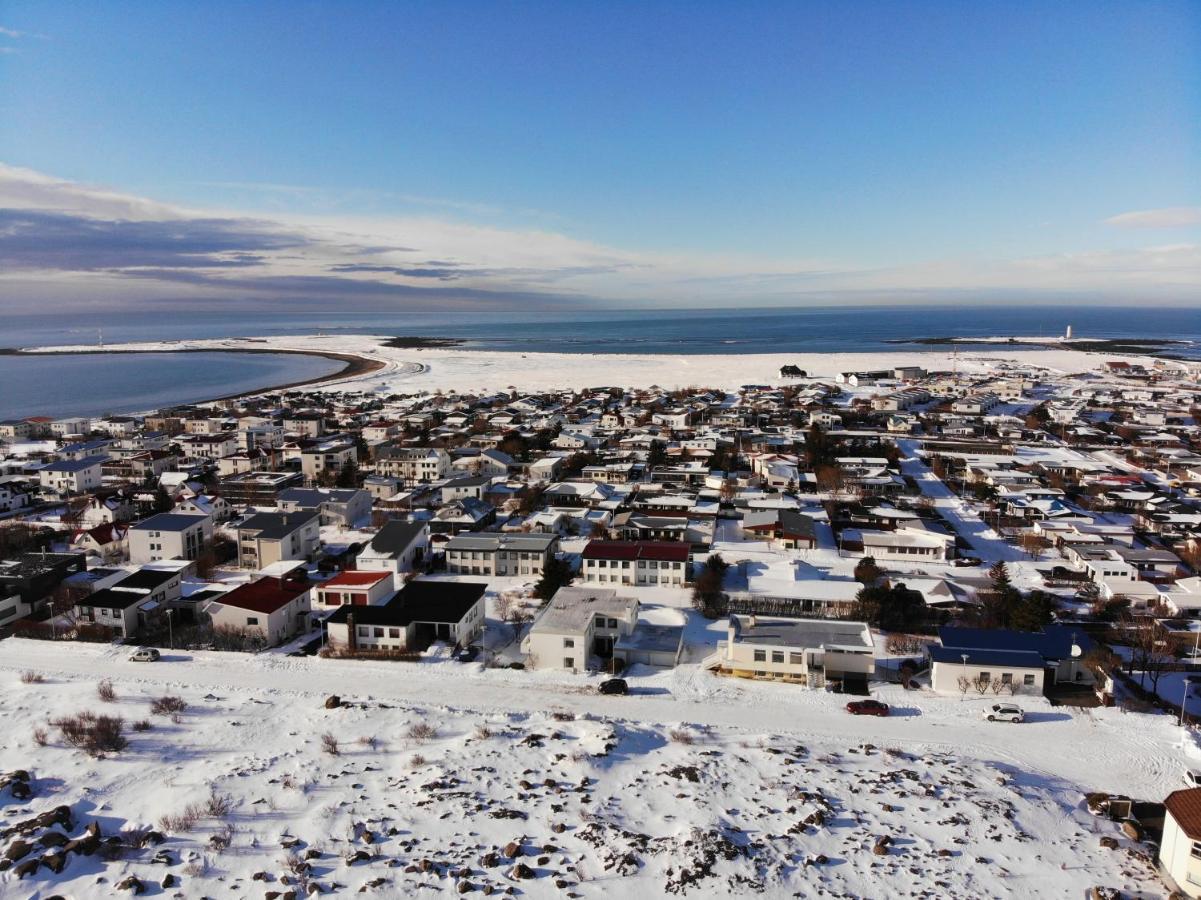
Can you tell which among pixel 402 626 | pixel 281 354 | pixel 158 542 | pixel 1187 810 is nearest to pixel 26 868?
pixel 402 626

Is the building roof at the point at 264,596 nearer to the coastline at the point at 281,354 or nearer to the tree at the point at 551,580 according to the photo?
the tree at the point at 551,580

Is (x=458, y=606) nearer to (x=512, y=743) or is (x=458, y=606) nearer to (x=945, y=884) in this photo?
(x=512, y=743)

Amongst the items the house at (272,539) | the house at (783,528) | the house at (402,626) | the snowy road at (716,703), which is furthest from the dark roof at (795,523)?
the house at (272,539)

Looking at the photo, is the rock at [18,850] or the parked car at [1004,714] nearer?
the rock at [18,850]

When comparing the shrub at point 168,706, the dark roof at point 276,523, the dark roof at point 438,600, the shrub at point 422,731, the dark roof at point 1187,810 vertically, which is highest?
the dark roof at point 1187,810

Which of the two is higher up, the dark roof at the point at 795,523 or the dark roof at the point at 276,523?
the dark roof at the point at 795,523

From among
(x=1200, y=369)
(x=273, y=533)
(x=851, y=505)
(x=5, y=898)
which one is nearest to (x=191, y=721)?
(x=5, y=898)

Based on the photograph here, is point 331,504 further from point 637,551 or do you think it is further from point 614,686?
point 614,686
